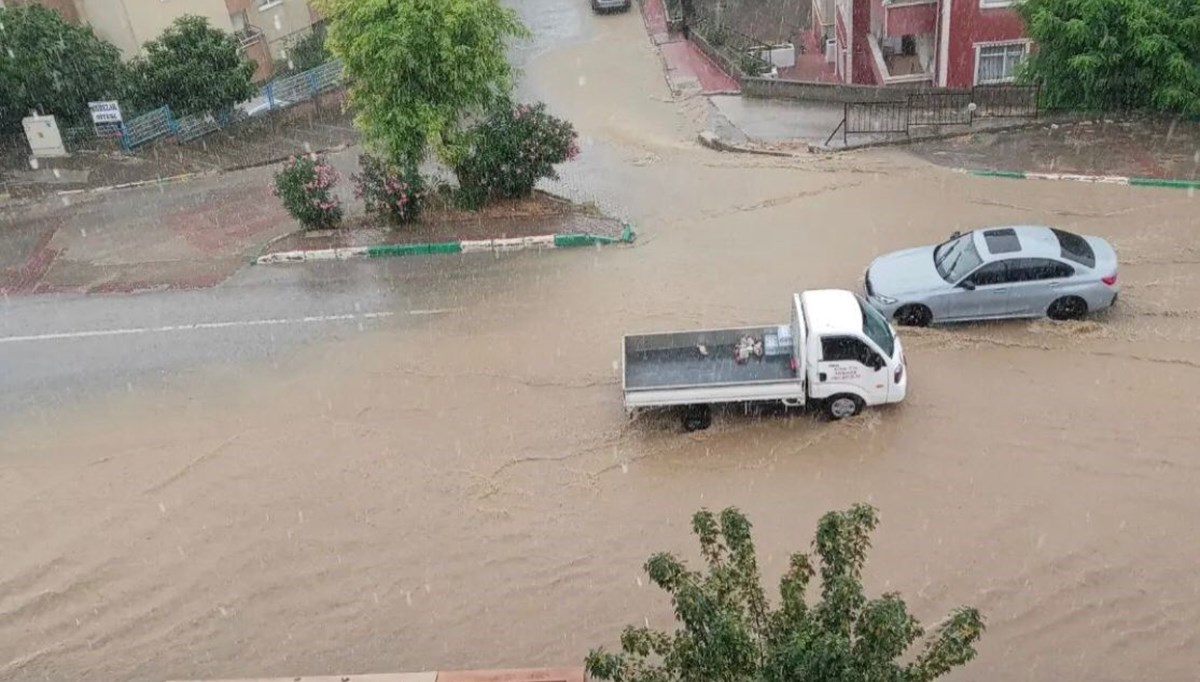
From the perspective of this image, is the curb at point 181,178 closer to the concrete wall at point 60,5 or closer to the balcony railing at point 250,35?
the concrete wall at point 60,5

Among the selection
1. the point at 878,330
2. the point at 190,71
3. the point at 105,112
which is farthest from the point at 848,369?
the point at 105,112

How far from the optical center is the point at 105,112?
26.0 m

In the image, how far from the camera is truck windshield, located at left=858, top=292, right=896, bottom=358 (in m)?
12.3

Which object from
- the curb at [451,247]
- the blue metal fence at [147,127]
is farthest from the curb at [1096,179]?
the blue metal fence at [147,127]

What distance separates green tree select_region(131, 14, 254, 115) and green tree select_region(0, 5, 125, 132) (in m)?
0.83

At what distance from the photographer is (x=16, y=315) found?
57.4 ft

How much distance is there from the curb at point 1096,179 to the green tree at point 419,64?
9.55 m

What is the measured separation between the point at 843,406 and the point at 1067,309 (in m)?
4.06

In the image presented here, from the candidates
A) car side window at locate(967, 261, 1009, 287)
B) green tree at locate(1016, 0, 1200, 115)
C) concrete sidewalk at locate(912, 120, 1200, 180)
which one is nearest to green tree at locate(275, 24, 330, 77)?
concrete sidewalk at locate(912, 120, 1200, 180)

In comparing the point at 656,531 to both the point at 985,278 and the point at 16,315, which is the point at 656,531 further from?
the point at 16,315

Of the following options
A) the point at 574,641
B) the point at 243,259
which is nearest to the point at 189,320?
the point at 243,259

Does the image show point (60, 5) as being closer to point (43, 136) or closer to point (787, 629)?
point (43, 136)

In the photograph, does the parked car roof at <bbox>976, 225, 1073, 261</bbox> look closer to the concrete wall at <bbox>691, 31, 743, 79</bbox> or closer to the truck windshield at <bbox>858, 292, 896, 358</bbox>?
the truck windshield at <bbox>858, 292, 896, 358</bbox>

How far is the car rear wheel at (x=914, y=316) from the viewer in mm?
14211
